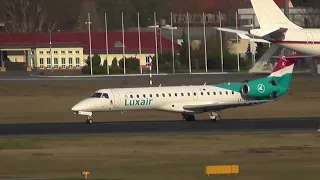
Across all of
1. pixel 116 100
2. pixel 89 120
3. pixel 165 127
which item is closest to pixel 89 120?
pixel 89 120

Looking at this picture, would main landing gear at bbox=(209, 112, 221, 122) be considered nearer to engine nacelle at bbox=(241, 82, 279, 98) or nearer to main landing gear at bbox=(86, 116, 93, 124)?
engine nacelle at bbox=(241, 82, 279, 98)

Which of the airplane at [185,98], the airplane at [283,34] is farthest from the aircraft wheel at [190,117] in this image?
the airplane at [283,34]

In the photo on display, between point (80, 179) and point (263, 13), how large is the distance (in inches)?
2570

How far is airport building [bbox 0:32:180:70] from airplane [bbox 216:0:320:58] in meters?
31.1

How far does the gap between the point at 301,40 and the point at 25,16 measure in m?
70.9

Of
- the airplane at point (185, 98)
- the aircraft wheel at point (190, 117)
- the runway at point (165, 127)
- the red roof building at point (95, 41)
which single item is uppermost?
the red roof building at point (95, 41)

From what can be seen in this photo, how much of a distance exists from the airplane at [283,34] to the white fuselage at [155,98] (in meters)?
34.1

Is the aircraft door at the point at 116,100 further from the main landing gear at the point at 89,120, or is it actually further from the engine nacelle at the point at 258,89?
the engine nacelle at the point at 258,89

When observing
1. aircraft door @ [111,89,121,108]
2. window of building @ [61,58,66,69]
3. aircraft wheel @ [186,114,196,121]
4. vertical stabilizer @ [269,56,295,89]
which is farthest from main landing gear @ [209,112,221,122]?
window of building @ [61,58,66,69]

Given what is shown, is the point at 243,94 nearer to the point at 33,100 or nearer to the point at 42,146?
the point at 42,146

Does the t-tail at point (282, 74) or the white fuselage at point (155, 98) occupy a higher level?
the t-tail at point (282, 74)

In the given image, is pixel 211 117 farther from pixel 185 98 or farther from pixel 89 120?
pixel 89 120

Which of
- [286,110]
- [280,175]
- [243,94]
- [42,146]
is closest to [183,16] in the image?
[286,110]

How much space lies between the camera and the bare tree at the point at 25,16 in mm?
148375
